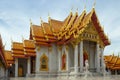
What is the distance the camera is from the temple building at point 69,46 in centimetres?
1889

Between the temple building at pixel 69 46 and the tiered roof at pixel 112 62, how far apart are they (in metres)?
12.2

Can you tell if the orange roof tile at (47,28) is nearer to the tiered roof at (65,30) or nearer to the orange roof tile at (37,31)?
the tiered roof at (65,30)

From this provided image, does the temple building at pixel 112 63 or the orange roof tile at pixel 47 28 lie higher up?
the orange roof tile at pixel 47 28

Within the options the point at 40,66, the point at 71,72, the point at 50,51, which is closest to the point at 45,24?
the point at 50,51

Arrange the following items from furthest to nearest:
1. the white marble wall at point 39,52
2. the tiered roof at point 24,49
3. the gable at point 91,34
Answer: the tiered roof at point 24,49, the white marble wall at point 39,52, the gable at point 91,34

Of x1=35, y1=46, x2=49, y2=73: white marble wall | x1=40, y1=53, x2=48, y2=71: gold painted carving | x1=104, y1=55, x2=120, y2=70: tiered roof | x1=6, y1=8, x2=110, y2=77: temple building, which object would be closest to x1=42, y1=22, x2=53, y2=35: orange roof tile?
x1=6, y1=8, x2=110, y2=77: temple building

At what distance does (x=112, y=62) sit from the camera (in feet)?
110

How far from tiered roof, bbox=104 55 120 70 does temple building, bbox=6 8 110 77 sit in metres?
12.2

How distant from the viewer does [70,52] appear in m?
19.9

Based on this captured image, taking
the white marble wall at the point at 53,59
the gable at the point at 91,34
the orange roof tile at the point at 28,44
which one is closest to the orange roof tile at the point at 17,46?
the orange roof tile at the point at 28,44

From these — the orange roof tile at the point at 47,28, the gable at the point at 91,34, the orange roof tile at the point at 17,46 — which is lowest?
the orange roof tile at the point at 17,46

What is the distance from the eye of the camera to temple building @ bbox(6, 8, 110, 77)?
1889 cm

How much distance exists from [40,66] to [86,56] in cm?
483

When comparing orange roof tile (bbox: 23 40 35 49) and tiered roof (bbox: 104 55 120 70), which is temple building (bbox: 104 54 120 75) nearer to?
tiered roof (bbox: 104 55 120 70)
